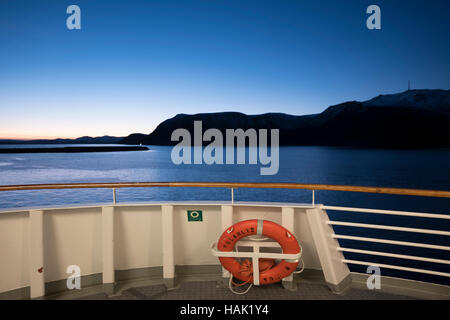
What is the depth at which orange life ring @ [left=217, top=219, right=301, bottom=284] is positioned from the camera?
1.57 meters

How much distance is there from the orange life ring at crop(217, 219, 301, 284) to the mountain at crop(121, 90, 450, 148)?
8077 cm

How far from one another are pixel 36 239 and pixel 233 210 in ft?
4.25

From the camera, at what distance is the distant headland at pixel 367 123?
82938 mm

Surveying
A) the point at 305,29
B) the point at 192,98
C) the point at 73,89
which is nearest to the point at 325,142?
the point at 192,98

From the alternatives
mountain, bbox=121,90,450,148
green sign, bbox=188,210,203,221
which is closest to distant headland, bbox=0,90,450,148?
mountain, bbox=121,90,450,148

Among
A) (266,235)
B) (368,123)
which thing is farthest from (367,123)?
(266,235)

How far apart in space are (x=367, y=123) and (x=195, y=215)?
111 m

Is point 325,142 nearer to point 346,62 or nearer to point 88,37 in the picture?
point 346,62

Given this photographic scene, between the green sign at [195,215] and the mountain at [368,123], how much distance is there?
80480 millimetres

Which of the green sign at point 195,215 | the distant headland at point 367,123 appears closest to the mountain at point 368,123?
the distant headland at point 367,123

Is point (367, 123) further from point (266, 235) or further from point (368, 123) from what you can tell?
point (266, 235)
